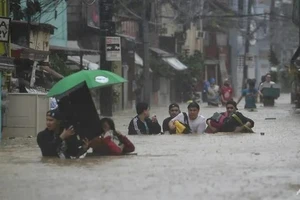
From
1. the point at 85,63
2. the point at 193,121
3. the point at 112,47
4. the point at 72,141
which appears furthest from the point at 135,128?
the point at 85,63

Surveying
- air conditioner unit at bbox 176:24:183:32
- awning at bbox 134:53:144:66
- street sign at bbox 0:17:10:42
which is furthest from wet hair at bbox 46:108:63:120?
air conditioner unit at bbox 176:24:183:32

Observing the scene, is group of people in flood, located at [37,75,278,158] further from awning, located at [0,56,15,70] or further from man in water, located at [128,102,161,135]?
awning, located at [0,56,15,70]

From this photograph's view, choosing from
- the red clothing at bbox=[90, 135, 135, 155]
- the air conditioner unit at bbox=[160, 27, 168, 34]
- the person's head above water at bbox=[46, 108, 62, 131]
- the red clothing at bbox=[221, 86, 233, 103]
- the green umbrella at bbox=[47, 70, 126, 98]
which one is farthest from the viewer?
the air conditioner unit at bbox=[160, 27, 168, 34]

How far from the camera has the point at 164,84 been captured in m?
58.9

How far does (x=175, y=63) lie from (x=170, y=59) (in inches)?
33.1

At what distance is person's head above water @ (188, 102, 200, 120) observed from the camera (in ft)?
61.7

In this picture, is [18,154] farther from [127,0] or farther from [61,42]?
[127,0]

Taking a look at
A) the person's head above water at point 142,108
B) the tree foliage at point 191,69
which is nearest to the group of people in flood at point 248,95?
the tree foliage at point 191,69

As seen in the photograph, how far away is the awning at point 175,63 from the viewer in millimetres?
57200

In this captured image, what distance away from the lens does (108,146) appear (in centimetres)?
1462

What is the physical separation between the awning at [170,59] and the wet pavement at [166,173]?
37927 mm

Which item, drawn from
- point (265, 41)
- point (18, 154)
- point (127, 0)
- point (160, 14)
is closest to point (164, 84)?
point (160, 14)

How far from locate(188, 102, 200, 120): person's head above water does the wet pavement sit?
116 centimetres

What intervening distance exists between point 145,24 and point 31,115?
64.7ft
